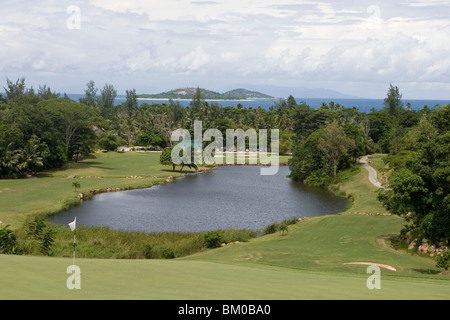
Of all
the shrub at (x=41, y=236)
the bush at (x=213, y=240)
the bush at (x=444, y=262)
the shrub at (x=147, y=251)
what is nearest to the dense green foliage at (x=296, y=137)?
Answer: the shrub at (x=41, y=236)

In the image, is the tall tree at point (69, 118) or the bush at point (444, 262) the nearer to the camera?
the bush at point (444, 262)

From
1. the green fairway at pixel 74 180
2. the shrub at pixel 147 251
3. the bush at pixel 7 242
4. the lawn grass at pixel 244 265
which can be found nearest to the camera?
the lawn grass at pixel 244 265

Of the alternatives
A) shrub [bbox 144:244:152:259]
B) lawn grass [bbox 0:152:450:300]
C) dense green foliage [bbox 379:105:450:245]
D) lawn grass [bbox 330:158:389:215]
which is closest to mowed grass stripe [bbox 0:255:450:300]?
lawn grass [bbox 0:152:450:300]

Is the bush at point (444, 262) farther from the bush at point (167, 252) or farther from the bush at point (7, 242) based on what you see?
the bush at point (7, 242)

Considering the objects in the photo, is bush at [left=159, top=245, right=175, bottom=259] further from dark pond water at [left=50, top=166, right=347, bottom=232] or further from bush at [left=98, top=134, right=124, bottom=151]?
bush at [left=98, top=134, right=124, bottom=151]

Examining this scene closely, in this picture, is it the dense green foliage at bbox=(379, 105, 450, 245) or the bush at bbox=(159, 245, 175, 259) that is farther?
the bush at bbox=(159, 245, 175, 259)

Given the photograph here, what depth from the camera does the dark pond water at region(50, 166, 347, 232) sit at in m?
41.5

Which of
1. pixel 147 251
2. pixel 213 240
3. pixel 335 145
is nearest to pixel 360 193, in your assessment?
pixel 335 145

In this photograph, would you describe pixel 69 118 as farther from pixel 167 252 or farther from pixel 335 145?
pixel 167 252

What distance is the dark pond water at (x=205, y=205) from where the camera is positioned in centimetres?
4153

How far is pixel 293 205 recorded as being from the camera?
5247cm

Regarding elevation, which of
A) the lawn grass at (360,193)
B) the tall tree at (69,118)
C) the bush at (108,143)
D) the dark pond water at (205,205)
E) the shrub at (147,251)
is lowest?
the dark pond water at (205,205)

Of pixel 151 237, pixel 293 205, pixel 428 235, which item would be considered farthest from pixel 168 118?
pixel 428 235
